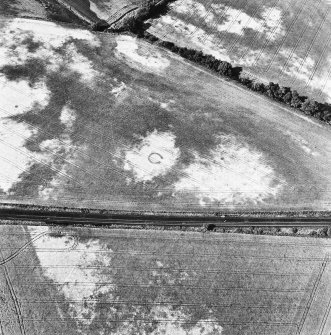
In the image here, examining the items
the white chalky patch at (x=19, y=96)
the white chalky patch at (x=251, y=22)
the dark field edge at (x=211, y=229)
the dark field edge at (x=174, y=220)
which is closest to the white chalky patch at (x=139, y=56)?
the white chalky patch at (x=251, y=22)

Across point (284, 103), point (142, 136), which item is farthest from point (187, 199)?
point (284, 103)

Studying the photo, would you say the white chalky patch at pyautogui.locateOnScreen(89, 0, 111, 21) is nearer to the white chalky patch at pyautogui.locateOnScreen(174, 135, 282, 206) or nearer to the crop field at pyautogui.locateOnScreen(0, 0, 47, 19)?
the crop field at pyautogui.locateOnScreen(0, 0, 47, 19)

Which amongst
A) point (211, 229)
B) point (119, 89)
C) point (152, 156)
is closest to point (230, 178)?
point (211, 229)

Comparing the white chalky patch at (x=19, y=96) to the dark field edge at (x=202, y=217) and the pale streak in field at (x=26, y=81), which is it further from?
the dark field edge at (x=202, y=217)

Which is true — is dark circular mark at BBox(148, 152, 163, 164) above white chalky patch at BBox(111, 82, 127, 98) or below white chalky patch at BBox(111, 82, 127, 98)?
below

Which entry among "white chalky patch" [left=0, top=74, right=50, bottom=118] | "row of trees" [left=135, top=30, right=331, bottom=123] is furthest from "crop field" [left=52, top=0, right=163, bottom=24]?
"white chalky patch" [left=0, top=74, right=50, bottom=118]

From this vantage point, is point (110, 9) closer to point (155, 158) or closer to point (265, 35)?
point (265, 35)
